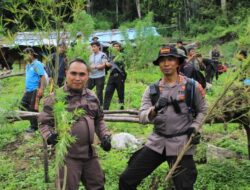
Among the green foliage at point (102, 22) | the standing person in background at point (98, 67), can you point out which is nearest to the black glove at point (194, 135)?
the standing person in background at point (98, 67)

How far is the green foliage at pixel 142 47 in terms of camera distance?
19609mm

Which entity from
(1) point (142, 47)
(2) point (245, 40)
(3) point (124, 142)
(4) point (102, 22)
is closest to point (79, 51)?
(2) point (245, 40)

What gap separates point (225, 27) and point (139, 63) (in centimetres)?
1537

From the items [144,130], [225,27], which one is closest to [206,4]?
[225,27]

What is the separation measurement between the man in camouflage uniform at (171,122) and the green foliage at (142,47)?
1396 cm

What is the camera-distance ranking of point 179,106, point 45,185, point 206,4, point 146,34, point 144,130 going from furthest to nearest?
point 206,4 < point 146,34 < point 144,130 < point 45,185 < point 179,106

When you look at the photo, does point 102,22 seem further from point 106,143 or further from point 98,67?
point 106,143

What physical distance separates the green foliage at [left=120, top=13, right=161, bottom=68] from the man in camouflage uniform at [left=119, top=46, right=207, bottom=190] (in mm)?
13961

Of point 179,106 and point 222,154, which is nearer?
point 179,106

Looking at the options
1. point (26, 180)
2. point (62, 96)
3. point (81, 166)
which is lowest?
point (26, 180)

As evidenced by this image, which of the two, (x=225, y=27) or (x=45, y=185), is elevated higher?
(x=225, y=27)

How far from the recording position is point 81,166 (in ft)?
14.5

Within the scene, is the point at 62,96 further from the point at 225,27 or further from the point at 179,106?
the point at 225,27

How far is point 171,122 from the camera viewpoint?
439 centimetres
